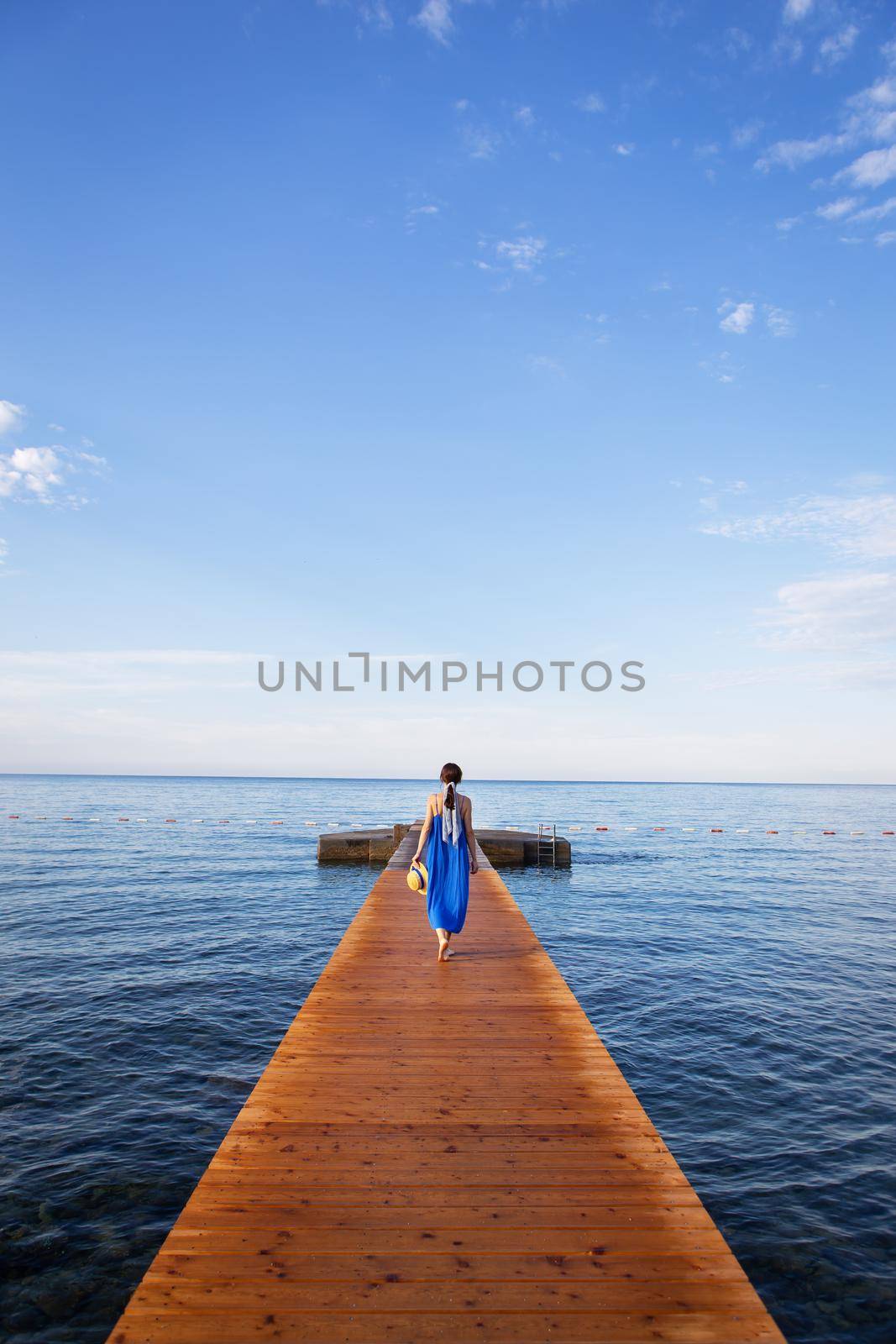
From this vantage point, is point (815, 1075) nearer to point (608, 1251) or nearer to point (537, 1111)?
point (537, 1111)

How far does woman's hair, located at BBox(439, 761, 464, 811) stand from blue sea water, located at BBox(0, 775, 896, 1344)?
170 inches

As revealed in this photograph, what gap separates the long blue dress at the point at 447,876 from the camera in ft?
26.9

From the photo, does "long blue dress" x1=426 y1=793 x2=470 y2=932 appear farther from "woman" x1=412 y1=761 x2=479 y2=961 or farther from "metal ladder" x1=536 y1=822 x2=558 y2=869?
"metal ladder" x1=536 y1=822 x2=558 y2=869

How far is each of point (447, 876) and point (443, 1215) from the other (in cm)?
452

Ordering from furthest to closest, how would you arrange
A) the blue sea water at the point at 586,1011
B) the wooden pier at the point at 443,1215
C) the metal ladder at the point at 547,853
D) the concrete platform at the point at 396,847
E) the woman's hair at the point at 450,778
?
1. the metal ladder at the point at 547,853
2. the concrete platform at the point at 396,847
3. the woman's hair at the point at 450,778
4. the blue sea water at the point at 586,1011
5. the wooden pier at the point at 443,1215

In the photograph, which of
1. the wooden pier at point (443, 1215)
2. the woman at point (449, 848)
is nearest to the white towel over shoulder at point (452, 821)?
the woman at point (449, 848)

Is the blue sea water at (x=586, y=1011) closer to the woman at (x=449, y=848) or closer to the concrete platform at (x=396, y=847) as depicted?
the concrete platform at (x=396, y=847)

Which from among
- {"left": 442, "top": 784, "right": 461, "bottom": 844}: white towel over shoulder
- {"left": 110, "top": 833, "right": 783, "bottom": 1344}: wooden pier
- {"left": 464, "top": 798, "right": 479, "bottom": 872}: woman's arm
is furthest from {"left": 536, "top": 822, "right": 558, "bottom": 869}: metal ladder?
{"left": 110, "top": 833, "right": 783, "bottom": 1344}: wooden pier

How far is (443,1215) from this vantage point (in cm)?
379

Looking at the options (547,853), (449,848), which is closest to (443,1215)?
(449,848)

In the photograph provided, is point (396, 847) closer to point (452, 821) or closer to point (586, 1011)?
point (586, 1011)

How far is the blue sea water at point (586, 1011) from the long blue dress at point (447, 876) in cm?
324

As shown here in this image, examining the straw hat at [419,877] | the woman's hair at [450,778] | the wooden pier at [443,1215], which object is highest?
the woman's hair at [450,778]

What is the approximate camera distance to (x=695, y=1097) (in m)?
8.76
